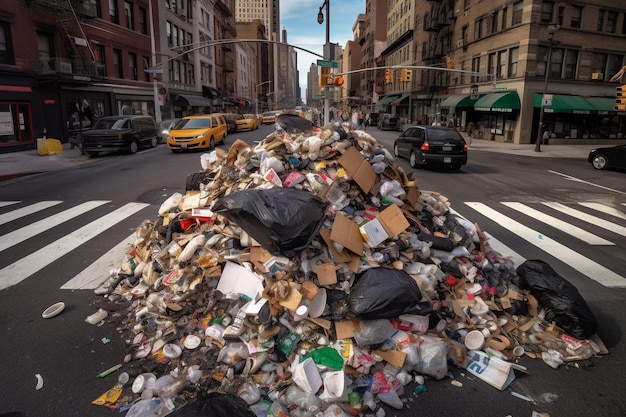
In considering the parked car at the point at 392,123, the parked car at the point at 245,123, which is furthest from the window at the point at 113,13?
the parked car at the point at 392,123

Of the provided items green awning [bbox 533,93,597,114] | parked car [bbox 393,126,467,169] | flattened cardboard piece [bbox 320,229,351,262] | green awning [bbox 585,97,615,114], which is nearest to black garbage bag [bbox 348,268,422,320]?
flattened cardboard piece [bbox 320,229,351,262]

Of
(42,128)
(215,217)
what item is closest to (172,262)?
(215,217)

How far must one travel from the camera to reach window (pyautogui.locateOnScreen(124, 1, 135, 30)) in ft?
109

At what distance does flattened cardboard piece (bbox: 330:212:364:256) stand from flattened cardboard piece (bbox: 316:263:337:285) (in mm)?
300

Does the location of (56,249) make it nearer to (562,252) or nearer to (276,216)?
(276,216)

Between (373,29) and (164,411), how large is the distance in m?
94.5

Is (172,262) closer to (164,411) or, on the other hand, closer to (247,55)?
(164,411)

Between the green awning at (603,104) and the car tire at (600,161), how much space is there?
51.0 ft

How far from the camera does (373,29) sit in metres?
87.9

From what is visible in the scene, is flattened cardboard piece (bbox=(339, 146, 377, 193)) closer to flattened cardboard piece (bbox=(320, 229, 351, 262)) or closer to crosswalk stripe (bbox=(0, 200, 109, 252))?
flattened cardboard piece (bbox=(320, 229, 351, 262))

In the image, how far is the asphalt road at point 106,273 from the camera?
3502mm

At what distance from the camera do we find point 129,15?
1320 inches

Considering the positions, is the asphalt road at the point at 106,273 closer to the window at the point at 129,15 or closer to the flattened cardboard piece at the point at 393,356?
the flattened cardboard piece at the point at 393,356

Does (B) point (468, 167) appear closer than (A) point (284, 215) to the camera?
No
